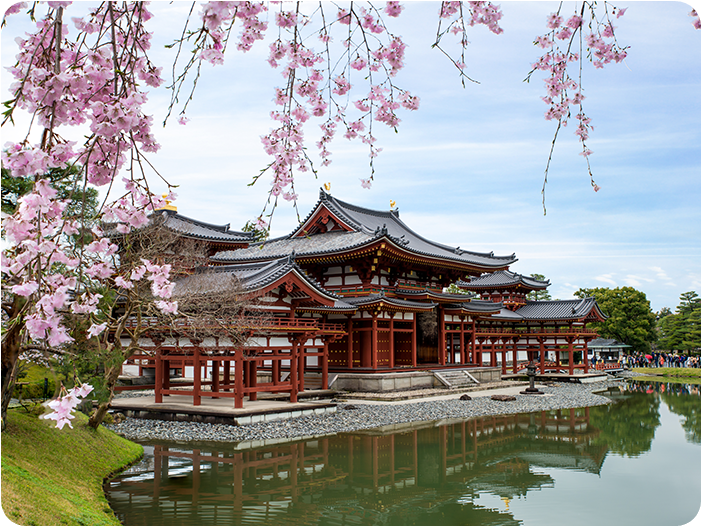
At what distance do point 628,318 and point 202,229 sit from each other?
32991mm

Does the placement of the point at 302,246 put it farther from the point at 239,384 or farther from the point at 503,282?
the point at 503,282

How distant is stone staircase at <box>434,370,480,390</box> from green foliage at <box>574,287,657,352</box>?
22.4 metres

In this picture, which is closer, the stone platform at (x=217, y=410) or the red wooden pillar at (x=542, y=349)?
the stone platform at (x=217, y=410)

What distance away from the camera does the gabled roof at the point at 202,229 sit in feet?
74.8

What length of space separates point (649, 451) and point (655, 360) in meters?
33.9

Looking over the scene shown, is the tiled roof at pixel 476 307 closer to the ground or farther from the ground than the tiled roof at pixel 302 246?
closer to the ground

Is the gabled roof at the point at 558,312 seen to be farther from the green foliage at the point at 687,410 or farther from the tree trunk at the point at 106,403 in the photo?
the tree trunk at the point at 106,403

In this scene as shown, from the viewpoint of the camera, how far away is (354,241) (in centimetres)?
2161

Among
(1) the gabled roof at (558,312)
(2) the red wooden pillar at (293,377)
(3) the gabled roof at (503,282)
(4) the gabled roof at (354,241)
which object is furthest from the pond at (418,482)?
(3) the gabled roof at (503,282)

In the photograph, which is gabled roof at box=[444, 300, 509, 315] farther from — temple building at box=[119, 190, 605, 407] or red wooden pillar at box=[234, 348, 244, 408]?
red wooden pillar at box=[234, 348, 244, 408]

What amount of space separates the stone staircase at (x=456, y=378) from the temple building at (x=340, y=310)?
0.45ft

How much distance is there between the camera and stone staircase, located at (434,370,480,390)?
21989 mm

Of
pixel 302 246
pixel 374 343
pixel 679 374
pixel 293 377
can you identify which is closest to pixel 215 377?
pixel 293 377

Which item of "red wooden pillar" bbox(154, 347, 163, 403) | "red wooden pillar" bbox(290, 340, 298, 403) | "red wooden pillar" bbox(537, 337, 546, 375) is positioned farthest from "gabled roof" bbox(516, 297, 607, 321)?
"red wooden pillar" bbox(154, 347, 163, 403)
